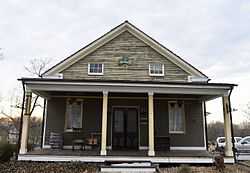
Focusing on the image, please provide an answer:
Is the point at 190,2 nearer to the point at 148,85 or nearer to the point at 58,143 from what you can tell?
the point at 148,85

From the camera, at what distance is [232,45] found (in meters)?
15.9

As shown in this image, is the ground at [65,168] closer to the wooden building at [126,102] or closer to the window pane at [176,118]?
the wooden building at [126,102]

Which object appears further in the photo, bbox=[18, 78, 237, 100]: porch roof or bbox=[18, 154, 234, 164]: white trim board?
bbox=[18, 78, 237, 100]: porch roof

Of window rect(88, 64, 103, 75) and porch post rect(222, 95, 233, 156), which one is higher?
window rect(88, 64, 103, 75)

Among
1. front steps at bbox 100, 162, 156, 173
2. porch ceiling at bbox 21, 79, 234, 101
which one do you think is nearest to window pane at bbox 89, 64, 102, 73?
porch ceiling at bbox 21, 79, 234, 101

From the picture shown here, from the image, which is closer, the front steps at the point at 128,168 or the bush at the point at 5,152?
the front steps at the point at 128,168

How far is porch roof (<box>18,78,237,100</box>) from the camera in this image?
344 inches

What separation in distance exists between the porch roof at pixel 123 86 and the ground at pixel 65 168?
2818 millimetres

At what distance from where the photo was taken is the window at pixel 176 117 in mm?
11453

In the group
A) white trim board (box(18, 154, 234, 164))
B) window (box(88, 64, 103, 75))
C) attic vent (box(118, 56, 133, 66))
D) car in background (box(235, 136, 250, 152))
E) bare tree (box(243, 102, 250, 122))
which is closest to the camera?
white trim board (box(18, 154, 234, 164))

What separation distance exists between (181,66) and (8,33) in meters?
11.8

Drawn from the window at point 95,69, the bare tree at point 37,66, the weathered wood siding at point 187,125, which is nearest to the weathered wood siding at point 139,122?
the weathered wood siding at point 187,125

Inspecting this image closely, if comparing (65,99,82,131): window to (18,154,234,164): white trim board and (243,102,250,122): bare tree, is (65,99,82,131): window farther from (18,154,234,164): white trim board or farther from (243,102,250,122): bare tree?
(243,102,250,122): bare tree

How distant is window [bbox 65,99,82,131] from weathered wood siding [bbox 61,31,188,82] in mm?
1339
